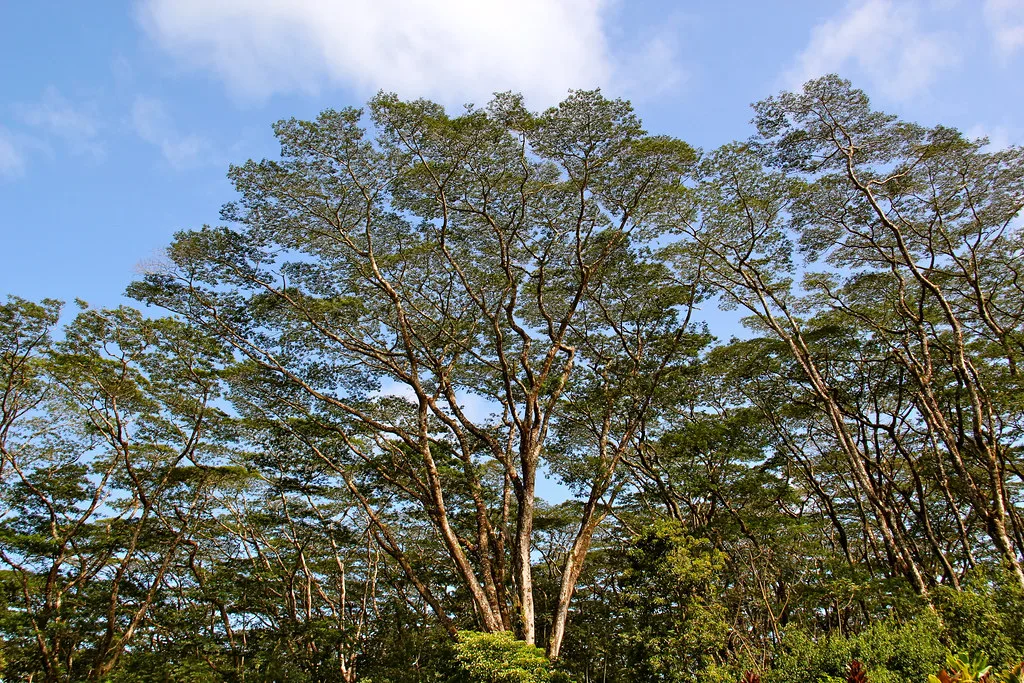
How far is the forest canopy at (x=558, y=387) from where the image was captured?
10.7 metres

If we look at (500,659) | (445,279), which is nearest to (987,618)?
(500,659)

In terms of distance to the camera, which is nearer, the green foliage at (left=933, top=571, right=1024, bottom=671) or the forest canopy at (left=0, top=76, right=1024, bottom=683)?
the green foliage at (left=933, top=571, right=1024, bottom=671)

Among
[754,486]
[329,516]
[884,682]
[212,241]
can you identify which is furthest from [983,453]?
[329,516]

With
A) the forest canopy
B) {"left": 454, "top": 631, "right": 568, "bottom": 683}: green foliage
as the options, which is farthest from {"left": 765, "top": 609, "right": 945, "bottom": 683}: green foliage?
{"left": 454, "top": 631, "right": 568, "bottom": 683}: green foliage

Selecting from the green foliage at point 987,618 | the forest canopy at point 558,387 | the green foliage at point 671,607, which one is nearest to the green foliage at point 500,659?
the forest canopy at point 558,387

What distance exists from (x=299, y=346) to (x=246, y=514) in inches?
302

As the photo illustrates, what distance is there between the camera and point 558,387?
37.3 ft

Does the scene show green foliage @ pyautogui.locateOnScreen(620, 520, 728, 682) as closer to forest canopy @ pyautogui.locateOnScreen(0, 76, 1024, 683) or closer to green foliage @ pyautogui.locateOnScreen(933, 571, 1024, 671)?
forest canopy @ pyautogui.locateOnScreen(0, 76, 1024, 683)

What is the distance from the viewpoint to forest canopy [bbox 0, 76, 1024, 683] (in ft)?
35.1

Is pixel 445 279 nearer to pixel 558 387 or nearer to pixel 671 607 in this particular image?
pixel 558 387

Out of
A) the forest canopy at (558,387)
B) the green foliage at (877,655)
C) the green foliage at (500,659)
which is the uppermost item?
the forest canopy at (558,387)

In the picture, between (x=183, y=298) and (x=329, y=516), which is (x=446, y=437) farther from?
(x=329, y=516)

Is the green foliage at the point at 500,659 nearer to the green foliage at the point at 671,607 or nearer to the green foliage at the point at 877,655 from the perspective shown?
the green foliage at the point at 671,607

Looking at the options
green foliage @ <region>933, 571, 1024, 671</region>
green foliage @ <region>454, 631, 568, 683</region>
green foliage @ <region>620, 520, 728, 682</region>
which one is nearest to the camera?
green foliage @ <region>933, 571, 1024, 671</region>
